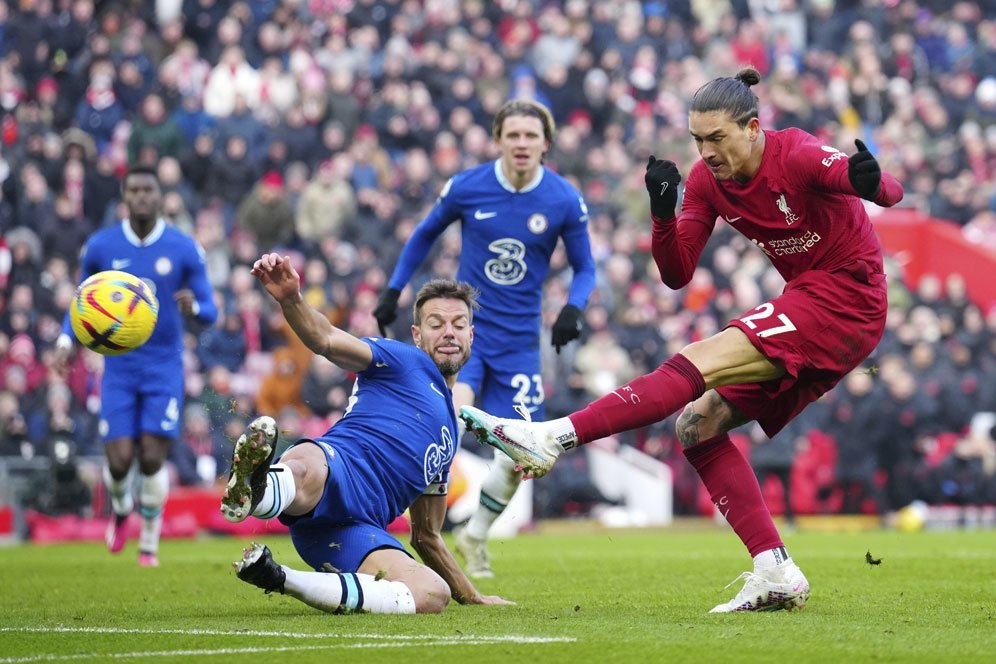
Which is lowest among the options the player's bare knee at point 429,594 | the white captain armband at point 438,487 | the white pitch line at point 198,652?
the white pitch line at point 198,652

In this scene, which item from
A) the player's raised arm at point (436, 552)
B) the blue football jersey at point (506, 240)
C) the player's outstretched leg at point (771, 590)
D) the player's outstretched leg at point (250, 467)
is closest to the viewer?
the player's outstretched leg at point (250, 467)

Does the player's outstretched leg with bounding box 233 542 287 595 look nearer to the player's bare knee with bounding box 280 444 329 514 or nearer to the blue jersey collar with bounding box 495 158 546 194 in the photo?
the player's bare knee with bounding box 280 444 329 514

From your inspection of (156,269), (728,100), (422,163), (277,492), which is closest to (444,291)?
(277,492)

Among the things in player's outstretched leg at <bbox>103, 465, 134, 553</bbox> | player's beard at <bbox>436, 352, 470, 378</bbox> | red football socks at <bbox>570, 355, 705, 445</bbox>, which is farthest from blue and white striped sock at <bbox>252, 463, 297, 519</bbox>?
player's outstretched leg at <bbox>103, 465, 134, 553</bbox>

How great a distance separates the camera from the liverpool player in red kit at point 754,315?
6.64 meters

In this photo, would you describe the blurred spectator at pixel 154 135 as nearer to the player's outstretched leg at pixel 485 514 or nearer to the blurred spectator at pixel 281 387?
the blurred spectator at pixel 281 387

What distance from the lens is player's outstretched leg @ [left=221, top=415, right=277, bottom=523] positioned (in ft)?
20.4

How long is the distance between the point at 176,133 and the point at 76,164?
1.50m

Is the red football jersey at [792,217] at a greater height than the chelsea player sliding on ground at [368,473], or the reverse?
the red football jersey at [792,217]

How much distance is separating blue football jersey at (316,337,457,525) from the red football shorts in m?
1.43

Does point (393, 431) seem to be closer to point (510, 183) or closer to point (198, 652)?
point (198, 652)

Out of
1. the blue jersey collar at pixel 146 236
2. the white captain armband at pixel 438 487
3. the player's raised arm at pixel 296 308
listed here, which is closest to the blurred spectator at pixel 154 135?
the blue jersey collar at pixel 146 236

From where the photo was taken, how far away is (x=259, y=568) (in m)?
6.38

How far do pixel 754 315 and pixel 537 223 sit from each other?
3.56 m
